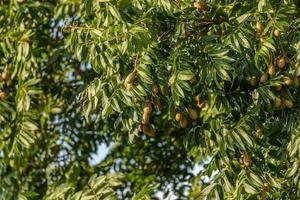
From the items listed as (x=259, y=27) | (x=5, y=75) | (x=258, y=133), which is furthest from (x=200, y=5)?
(x=5, y=75)

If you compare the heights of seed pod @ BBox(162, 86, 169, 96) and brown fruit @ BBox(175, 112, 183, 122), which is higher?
seed pod @ BBox(162, 86, 169, 96)

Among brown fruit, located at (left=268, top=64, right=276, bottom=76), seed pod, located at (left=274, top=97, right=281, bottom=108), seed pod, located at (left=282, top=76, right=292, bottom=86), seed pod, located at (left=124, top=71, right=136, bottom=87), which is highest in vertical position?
seed pod, located at (left=124, top=71, right=136, bottom=87)

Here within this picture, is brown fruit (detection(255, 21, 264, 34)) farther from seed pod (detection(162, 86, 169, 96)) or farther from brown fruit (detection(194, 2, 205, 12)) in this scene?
seed pod (detection(162, 86, 169, 96))

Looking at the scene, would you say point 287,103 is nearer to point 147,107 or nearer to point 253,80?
point 253,80

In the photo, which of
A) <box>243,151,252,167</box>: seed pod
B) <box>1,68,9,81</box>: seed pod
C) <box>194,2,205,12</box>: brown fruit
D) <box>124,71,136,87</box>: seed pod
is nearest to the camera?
<box>124,71,136,87</box>: seed pod

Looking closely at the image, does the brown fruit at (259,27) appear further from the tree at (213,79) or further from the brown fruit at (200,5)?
the brown fruit at (200,5)

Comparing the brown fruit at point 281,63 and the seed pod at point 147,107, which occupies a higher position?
the seed pod at point 147,107

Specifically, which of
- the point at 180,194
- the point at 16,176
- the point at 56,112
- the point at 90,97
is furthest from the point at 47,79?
the point at 90,97

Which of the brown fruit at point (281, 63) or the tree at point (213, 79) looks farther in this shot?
the brown fruit at point (281, 63)

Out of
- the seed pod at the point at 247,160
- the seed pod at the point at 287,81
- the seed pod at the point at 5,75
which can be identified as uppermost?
the seed pod at the point at 5,75

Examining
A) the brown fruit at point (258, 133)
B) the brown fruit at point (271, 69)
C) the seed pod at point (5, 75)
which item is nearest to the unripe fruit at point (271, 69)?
the brown fruit at point (271, 69)

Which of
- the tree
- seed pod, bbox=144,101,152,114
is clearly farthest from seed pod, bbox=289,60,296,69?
seed pod, bbox=144,101,152,114

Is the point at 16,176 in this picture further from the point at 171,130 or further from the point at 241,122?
the point at 241,122

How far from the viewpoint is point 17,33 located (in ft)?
16.1
